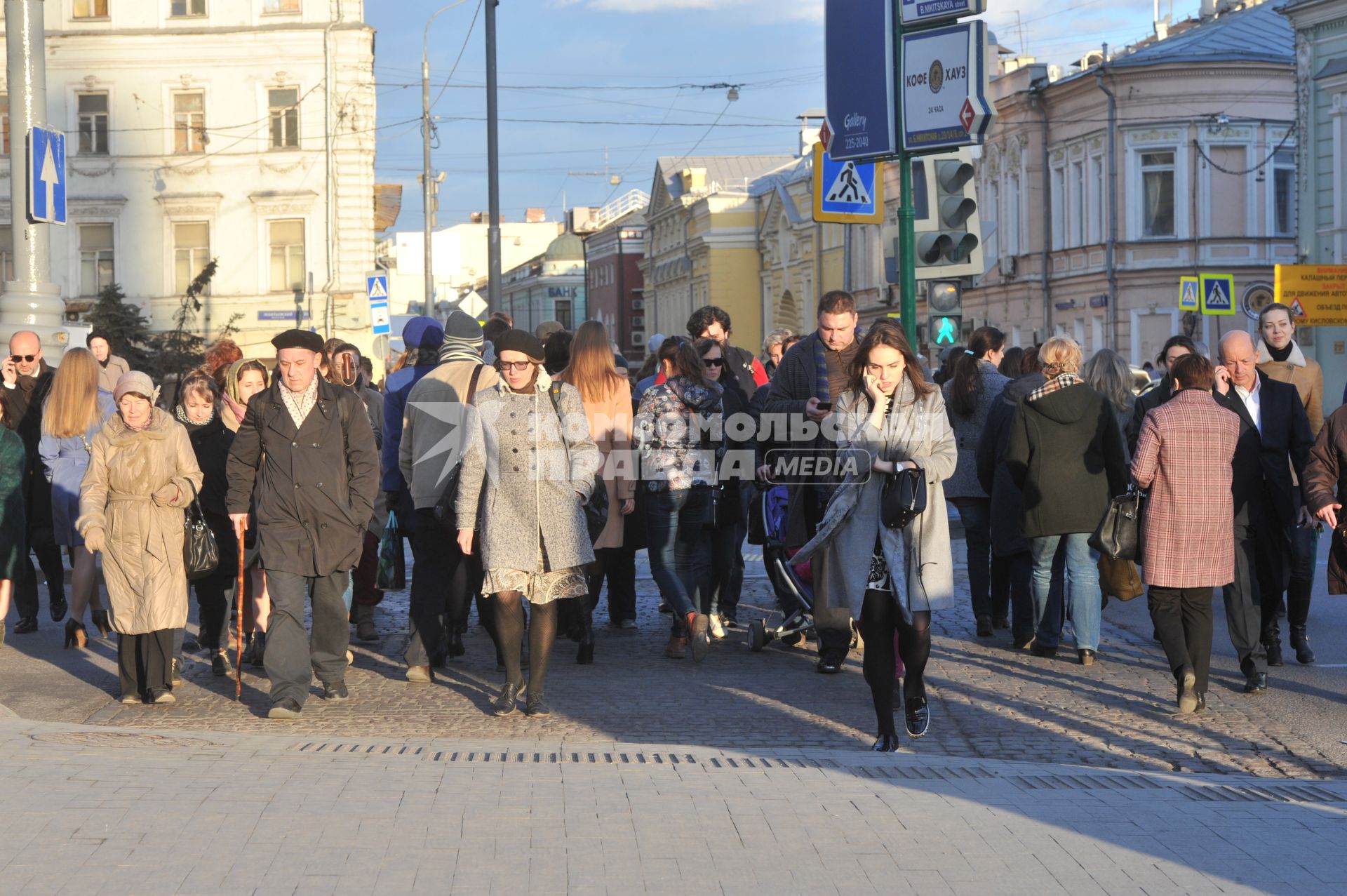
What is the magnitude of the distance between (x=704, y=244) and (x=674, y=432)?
244ft

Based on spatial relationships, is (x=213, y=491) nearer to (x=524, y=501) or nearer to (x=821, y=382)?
(x=524, y=501)

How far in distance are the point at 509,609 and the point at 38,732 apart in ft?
7.15

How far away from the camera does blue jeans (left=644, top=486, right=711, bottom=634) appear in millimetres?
9695

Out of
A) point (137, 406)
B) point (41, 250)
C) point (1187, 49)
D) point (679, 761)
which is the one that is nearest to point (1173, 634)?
point (679, 761)

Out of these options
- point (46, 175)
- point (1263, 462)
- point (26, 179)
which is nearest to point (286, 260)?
point (46, 175)

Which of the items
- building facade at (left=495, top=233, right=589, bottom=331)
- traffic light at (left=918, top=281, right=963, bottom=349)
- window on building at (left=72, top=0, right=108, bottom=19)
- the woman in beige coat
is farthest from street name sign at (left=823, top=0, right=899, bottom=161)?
building facade at (left=495, top=233, right=589, bottom=331)

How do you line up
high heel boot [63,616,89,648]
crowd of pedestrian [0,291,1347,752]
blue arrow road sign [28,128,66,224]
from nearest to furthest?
1. crowd of pedestrian [0,291,1347,752]
2. high heel boot [63,616,89,648]
3. blue arrow road sign [28,128,66,224]

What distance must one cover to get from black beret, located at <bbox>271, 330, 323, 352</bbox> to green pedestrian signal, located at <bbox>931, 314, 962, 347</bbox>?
6185mm

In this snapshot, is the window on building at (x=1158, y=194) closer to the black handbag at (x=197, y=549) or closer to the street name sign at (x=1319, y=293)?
the street name sign at (x=1319, y=293)

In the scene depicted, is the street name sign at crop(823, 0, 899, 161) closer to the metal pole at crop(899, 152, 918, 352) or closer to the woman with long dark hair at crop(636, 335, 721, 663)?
the metal pole at crop(899, 152, 918, 352)

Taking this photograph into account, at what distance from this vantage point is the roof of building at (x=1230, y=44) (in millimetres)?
43594

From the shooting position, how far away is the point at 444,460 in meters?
9.03

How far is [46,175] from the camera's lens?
13.0 meters

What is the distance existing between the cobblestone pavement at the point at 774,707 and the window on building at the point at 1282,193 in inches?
1442
